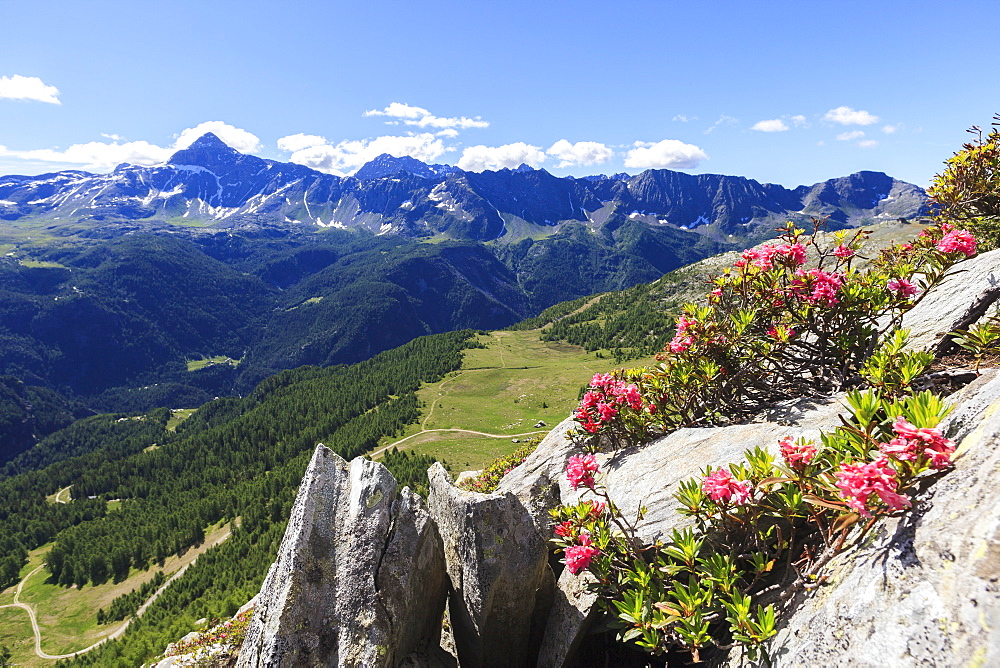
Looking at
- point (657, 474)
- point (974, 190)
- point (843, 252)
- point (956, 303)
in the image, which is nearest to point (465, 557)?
point (657, 474)

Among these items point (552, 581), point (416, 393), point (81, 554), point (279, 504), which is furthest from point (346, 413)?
point (552, 581)

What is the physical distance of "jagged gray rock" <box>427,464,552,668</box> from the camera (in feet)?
27.7

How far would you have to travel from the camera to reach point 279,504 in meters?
96.2

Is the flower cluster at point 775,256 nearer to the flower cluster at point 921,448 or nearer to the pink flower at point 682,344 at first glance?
the pink flower at point 682,344

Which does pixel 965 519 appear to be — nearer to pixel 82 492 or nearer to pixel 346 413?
pixel 346 413

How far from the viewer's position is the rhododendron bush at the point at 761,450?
4.97m

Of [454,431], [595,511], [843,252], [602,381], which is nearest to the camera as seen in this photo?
[595,511]

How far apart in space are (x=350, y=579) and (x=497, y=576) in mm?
2695

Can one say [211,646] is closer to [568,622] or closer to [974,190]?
[568,622]

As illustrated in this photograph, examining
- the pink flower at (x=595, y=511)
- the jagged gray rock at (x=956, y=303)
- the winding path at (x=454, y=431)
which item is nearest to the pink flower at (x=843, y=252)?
the jagged gray rock at (x=956, y=303)

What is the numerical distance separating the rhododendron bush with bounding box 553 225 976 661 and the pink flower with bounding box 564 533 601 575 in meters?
0.02

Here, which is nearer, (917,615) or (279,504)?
(917,615)

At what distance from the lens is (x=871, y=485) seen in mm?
4117

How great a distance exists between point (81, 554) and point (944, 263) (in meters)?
161
